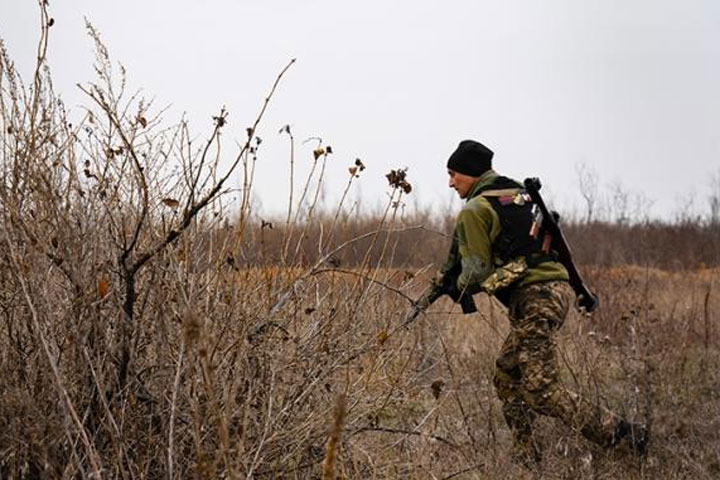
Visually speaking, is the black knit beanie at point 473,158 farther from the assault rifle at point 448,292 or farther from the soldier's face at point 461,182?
the assault rifle at point 448,292

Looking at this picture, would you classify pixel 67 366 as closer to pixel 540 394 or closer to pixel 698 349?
pixel 540 394

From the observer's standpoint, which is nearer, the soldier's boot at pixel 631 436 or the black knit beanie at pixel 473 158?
the soldier's boot at pixel 631 436

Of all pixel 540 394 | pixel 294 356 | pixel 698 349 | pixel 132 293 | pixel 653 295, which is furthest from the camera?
pixel 653 295

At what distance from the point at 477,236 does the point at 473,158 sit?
0.55 metres

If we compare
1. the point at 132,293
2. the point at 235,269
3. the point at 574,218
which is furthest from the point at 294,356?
the point at 574,218

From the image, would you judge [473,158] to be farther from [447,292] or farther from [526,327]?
[526,327]

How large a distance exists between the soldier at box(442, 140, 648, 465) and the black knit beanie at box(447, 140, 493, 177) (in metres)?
0.16

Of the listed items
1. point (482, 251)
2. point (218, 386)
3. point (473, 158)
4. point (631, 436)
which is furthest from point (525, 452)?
point (218, 386)

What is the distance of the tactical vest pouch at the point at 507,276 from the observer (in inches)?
179

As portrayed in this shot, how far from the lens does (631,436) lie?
175 inches

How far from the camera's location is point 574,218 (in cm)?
2666

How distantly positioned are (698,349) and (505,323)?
2105mm

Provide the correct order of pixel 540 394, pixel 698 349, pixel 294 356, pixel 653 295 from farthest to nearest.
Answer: pixel 653 295 → pixel 698 349 → pixel 540 394 → pixel 294 356

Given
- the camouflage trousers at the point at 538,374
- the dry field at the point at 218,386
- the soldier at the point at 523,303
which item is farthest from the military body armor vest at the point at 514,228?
the dry field at the point at 218,386
